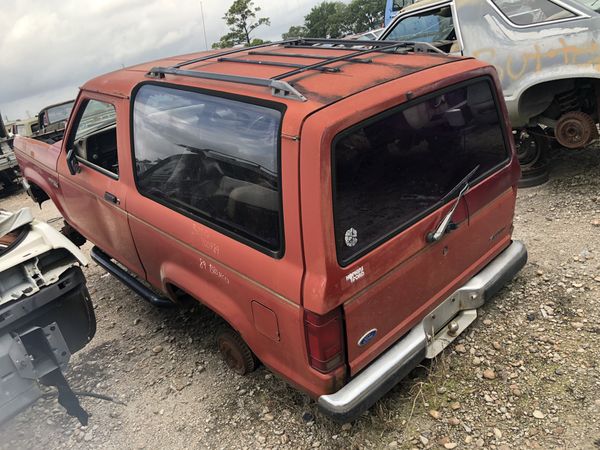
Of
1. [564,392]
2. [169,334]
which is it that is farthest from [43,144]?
[564,392]

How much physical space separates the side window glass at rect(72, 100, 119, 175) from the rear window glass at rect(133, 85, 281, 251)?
0.84m

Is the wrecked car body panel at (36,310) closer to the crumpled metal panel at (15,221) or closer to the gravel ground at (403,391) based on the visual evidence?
the crumpled metal panel at (15,221)

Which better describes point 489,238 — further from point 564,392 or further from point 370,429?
point 370,429

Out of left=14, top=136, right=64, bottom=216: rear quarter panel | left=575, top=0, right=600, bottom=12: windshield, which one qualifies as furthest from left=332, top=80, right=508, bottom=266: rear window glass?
left=14, top=136, right=64, bottom=216: rear quarter panel

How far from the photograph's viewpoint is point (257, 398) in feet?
9.33

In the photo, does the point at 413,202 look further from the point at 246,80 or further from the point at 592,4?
the point at 592,4

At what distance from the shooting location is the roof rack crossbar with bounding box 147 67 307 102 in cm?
204

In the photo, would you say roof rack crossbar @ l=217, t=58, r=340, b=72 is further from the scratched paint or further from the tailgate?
the scratched paint

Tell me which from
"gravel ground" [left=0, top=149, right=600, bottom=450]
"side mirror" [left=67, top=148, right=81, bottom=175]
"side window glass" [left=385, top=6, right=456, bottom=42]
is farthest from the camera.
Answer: "side window glass" [left=385, top=6, right=456, bottom=42]

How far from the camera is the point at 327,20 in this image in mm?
56344

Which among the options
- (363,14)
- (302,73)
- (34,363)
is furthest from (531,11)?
(363,14)

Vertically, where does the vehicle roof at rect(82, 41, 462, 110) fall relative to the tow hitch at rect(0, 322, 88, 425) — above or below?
above

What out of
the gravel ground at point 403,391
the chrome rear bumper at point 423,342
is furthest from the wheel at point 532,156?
the chrome rear bumper at point 423,342

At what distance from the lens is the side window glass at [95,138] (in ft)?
11.9
